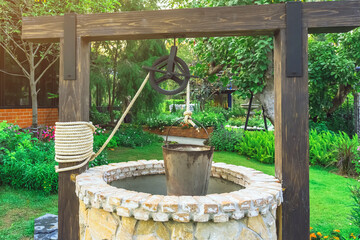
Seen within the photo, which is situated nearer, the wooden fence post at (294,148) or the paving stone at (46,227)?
the wooden fence post at (294,148)

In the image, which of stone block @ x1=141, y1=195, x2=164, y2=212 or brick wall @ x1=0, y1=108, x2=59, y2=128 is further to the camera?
brick wall @ x1=0, y1=108, x2=59, y2=128

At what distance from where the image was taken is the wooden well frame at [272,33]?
2.14 m

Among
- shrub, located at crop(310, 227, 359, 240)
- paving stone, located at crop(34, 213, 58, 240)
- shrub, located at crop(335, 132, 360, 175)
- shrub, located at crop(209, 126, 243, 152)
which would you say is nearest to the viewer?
shrub, located at crop(310, 227, 359, 240)

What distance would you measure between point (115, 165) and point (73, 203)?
731 mm

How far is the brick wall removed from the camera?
299 inches

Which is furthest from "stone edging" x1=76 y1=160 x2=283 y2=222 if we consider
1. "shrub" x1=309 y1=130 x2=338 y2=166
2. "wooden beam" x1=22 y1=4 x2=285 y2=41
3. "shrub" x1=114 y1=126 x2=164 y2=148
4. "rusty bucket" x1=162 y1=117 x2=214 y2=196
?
"shrub" x1=114 y1=126 x2=164 y2=148

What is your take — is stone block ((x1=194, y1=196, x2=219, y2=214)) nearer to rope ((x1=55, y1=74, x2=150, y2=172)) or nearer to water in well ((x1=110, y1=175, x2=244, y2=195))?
rope ((x1=55, y1=74, x2=150, y2=172))

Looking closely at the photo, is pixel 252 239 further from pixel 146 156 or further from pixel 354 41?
pixel 354 41

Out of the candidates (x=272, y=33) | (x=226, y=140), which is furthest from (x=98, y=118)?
(x=272, y=33)

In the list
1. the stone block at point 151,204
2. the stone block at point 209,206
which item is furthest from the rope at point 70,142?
the stone block at point 209,206

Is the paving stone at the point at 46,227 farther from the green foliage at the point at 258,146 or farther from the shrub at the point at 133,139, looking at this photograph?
the shrub at the point at 133,139

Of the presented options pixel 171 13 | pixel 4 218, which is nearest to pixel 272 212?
pixel 171 13

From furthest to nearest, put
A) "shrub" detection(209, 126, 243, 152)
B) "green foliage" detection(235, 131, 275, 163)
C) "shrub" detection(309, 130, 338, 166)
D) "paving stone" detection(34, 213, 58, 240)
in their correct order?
"shrub" detection(209, 126, 243, 152)
"green foliage" detection(235, 131, 275, 163)
"shrub" detection(309, 130, 338, 166)
"paving stone" detection(34, 213, 58, 240)

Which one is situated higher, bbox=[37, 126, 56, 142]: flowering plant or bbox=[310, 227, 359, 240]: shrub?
bbox=[37, 126, 56, 142]: flowering plant
